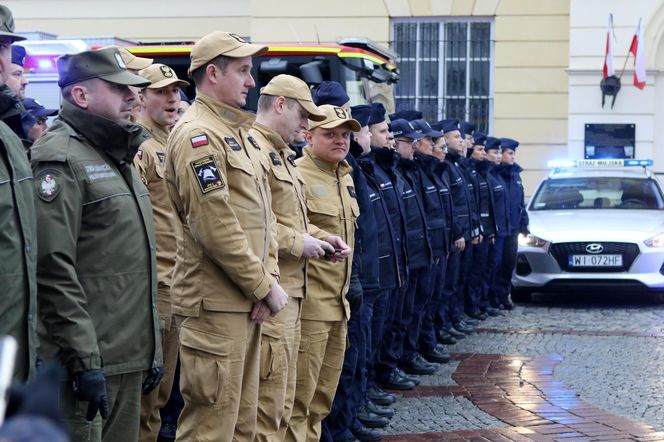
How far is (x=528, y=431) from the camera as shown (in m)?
6.82

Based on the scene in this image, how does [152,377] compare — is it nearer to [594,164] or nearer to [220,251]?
[220,251]

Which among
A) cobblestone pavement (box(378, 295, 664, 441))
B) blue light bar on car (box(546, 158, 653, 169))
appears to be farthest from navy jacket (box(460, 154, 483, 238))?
blue light bar on car (box(546, 158, 653, 169))

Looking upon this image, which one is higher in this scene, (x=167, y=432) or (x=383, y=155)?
(x=383, y=155)

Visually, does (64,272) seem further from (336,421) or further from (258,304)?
(336,421)

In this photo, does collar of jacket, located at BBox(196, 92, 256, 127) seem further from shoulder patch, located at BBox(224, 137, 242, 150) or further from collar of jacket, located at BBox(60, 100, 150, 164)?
collar of jacket, located at BBox(60, 100, 150, 164)

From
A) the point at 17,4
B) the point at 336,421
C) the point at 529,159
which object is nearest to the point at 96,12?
the point at 17,4

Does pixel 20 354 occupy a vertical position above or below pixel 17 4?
below

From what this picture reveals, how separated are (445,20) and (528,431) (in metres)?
14.4

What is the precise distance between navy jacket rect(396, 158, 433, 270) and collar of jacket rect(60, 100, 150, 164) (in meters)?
4.73

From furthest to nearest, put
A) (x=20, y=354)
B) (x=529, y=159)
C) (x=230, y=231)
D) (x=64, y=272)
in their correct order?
(x=529, y=159) → (x=230, y=231) → (x=64, y=272) → (x=20, y=354)

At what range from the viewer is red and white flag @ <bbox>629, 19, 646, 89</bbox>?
1872cm

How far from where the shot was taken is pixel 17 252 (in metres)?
3.23

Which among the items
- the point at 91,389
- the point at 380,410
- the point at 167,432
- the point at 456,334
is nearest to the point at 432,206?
the point at 456,334

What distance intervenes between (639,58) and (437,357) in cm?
1077
